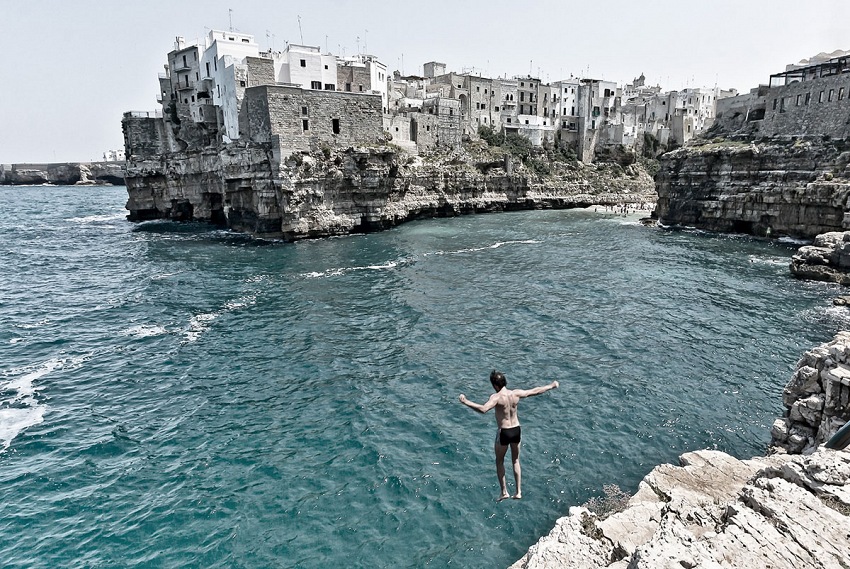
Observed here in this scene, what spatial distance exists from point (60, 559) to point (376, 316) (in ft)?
54.4

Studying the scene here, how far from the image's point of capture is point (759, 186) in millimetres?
45875

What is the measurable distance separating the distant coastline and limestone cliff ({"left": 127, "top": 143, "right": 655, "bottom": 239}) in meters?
122

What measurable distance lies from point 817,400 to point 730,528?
6.07 metres

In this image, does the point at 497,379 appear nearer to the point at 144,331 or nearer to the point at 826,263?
the point at 144,331

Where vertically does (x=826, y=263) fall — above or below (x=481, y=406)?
below

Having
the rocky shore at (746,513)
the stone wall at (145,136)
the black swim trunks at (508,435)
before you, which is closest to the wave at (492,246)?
the rocky shore at (746,513)

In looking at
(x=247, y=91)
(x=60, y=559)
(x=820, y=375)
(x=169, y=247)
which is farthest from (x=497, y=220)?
(x=60, y=559)

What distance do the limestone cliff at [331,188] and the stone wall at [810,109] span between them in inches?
1140

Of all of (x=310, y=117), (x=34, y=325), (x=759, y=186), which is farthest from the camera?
(x=310, y=117)

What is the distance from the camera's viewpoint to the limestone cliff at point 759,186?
40.1m

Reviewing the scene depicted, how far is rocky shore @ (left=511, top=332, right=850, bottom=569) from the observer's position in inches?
256

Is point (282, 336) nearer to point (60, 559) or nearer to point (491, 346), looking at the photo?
point (491, 346)

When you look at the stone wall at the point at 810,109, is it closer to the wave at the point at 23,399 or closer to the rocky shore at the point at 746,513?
the rocky shore at the point at 746,513

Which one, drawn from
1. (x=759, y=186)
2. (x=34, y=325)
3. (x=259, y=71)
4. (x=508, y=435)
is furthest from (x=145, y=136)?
(x=508, y=435)
